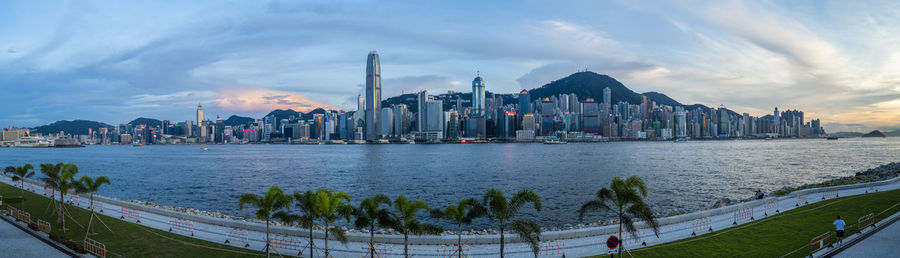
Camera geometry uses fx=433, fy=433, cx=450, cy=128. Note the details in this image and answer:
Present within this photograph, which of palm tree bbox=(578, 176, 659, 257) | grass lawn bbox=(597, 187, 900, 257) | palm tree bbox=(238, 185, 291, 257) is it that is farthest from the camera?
grass lawn bbox=(597, 187, 900, 257)

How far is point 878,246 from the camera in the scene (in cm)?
1828

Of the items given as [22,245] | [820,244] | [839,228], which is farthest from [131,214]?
[839,228]

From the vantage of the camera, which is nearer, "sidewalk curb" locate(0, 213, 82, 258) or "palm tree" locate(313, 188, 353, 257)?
"palm tree" locate(313, 188, 353, 257)

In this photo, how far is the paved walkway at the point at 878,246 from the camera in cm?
1729

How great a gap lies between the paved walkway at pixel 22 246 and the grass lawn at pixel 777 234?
82.1 feet

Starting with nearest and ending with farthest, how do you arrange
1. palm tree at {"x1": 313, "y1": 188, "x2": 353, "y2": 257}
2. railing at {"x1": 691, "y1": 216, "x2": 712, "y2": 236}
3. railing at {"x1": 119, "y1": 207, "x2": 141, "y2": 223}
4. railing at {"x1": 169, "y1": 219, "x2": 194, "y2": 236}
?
palm tree at {"x1": 313, "y1": 188, "x2": 353, "y2": 257} → railing at {"x1": 691, "y1": 216, "x2": 712, "y2": 236} → railing at {"x1": 169, "y1": 219, "x2": 194, "y2": 236} → railing at {"x1": 119, "y1": 207, "x2": 141, "y2": 223}

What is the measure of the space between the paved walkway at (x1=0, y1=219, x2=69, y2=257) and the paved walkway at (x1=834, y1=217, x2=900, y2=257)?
32.7m

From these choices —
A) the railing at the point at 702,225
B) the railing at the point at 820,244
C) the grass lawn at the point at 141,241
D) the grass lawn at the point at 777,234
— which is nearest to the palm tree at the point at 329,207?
the grass lawn at the point at 141,241

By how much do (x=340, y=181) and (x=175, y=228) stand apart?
43066 mm

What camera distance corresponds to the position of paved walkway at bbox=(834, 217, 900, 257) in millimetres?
17291

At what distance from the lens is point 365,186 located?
5953cm

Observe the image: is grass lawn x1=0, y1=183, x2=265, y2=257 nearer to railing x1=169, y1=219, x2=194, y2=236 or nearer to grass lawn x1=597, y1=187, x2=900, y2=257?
railing x1=169, y1=219, x2=194, y2=236

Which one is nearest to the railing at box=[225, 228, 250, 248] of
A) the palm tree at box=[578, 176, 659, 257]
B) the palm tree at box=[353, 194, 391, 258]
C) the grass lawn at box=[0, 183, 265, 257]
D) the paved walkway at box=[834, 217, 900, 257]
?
the grass lawn at box=[0, 183, 265, 257]

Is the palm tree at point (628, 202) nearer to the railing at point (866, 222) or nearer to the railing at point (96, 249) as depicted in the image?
the railing at point (866, 222)
